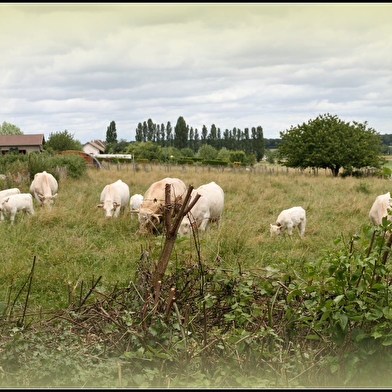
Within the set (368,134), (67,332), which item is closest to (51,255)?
(67,332)

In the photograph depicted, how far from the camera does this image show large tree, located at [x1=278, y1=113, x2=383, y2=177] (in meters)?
51.1

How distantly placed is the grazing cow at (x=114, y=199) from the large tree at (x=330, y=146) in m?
37.9

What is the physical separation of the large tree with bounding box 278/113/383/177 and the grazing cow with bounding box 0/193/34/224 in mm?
40847

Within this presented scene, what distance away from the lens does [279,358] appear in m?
3.98

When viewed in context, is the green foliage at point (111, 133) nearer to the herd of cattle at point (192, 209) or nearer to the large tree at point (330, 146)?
the large tree at point (330, 146)

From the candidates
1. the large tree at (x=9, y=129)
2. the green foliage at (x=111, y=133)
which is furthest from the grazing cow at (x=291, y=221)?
the large tree at (x=9, y=129)

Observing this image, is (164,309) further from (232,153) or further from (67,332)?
(232,153)

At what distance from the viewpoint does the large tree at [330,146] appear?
168 ft

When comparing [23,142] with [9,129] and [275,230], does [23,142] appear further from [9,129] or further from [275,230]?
[275,230]

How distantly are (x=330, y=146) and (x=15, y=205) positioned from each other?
4208 cm

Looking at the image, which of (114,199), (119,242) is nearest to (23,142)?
(114,199)

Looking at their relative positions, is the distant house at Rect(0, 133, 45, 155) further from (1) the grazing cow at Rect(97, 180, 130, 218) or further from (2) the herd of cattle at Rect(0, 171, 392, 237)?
(2) the herd of cattle at Rect(0, 171, 392, 237)

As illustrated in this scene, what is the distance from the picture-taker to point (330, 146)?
50938 millimetres

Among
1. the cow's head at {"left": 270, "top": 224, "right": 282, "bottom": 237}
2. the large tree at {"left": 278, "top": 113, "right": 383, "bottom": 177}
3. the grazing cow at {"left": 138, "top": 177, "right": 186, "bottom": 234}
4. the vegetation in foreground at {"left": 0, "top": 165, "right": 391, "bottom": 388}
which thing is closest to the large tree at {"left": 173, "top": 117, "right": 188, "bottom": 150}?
the large tree at {"left": 278, "top": 113, "right": 383, "bottom": 177}
